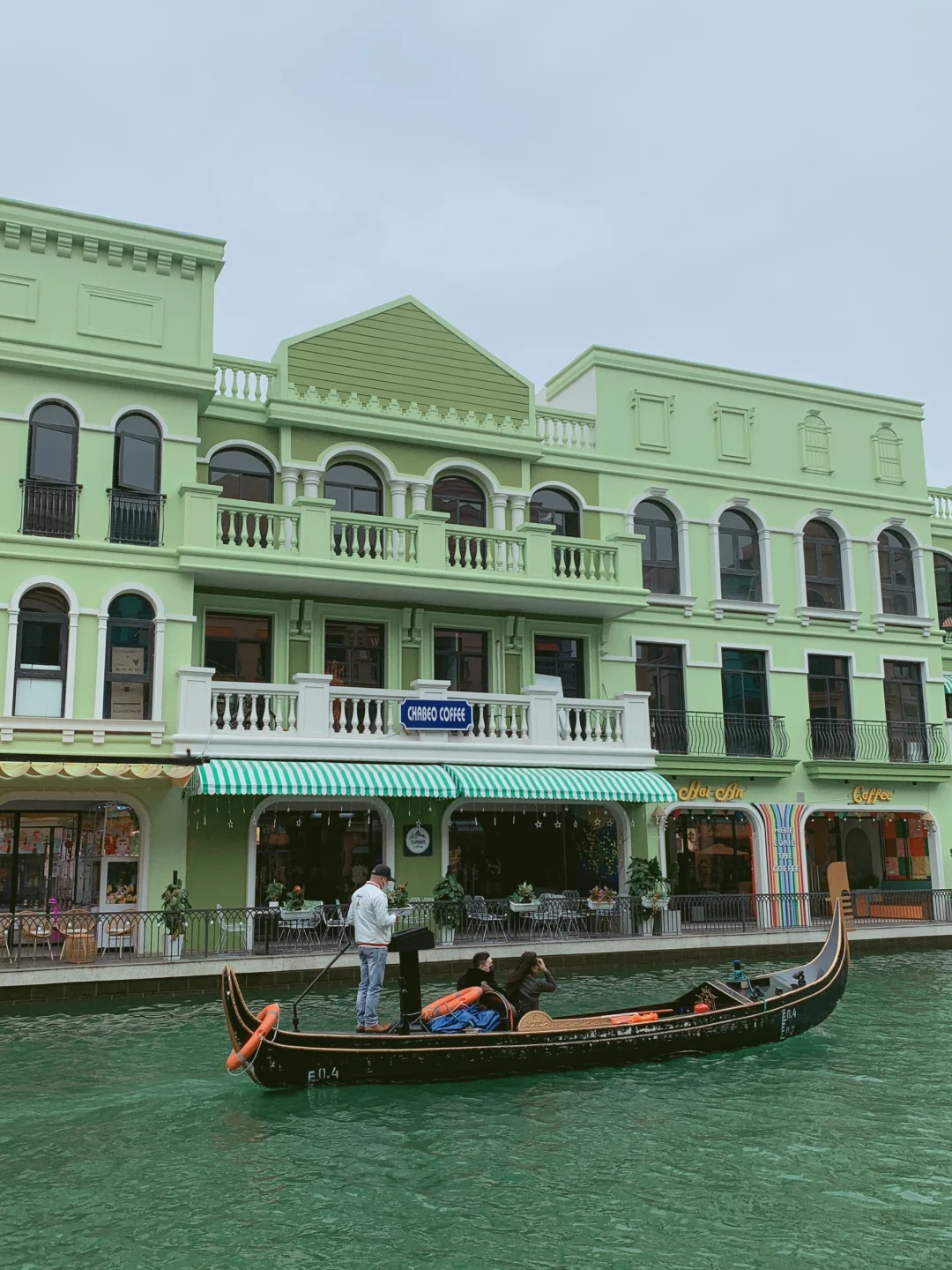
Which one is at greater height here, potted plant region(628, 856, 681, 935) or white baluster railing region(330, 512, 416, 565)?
white baluster railing region(330, 512, 416, 565)

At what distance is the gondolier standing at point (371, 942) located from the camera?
13.5 m

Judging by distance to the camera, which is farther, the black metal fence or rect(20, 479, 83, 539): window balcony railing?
rect(20, 479, 83, 539): window balcony railing

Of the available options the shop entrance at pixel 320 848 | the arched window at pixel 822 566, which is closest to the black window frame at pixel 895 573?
the arched window at pixel 822 566

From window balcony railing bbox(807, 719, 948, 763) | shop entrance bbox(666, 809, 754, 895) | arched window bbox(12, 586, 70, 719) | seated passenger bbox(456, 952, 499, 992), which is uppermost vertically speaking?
arched window bbox(12, 586, 70, 719)

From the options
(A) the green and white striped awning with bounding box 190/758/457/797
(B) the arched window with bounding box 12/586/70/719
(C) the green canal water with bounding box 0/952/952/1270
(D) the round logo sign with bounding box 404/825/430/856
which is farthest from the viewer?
(D) the round logo sign with bounding box 404/825/430/856

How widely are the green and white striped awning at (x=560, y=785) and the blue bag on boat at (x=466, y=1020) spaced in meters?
8.38

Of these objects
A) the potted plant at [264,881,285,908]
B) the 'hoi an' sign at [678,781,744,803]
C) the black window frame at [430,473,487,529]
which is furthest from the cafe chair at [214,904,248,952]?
the 'hoi an' sign at [678,781,744,803]

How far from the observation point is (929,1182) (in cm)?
962

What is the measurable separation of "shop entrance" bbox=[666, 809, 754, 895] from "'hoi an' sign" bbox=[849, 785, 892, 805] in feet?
9.34

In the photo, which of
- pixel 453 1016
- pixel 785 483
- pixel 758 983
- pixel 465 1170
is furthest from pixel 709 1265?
pixel 785 483

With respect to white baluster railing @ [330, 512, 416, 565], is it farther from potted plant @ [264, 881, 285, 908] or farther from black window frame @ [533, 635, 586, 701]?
potted plant @ [264, 881, 285, 908]

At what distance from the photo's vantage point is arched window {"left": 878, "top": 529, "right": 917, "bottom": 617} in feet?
99.7

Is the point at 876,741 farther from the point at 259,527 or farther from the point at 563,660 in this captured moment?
the point at 259,527

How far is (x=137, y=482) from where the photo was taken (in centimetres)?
2231
